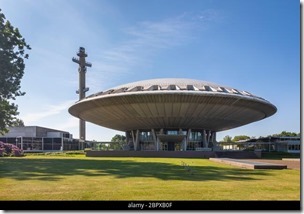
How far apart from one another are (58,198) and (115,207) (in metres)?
1.48

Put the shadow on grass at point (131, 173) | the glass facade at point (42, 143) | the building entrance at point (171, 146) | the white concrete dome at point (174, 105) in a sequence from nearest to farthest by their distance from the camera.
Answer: the shadow on grass at point (131, 173) → the white concrete dome at point (174, 105) → the building entrance at point (171, 146) → the glass facade at point (42, 143)

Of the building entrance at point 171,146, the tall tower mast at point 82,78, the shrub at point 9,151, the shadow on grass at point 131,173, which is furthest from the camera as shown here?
the tall tower mast at point 82,78

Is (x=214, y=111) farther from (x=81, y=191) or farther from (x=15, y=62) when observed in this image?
(x=81, y=191)

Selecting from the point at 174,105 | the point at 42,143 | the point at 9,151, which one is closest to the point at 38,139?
the point at 42,143

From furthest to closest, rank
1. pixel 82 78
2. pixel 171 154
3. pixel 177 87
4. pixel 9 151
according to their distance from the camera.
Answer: pixel 82 78 → pixel 9 151 → pixel 177 87 → pixel 171 154

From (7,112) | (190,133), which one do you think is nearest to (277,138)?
(190,133)

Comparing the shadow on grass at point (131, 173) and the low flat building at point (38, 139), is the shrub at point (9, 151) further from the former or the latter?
the low flat building at point (38, 139)

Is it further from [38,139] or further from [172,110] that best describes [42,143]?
[172,110]

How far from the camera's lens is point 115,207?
6586mm

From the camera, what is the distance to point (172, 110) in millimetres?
40125

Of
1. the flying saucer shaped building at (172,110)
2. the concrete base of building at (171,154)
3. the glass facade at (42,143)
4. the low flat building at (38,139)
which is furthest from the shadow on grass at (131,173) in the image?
the glass facade at (42,143)

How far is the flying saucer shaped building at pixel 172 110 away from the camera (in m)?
36.2

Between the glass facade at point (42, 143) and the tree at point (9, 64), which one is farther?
the glass facade at point (42, 143)

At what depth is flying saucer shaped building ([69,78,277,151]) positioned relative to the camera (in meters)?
36.2
